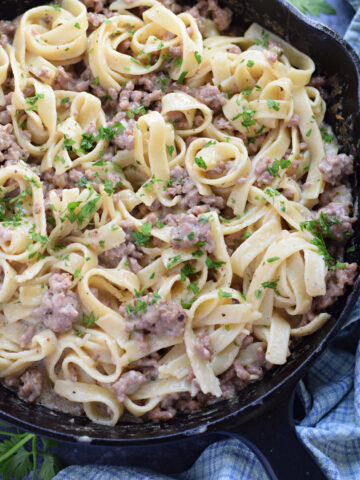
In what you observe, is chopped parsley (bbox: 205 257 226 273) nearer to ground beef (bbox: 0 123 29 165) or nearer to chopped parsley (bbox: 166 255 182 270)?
chopped parsley (bbox: 166 255 182 270)

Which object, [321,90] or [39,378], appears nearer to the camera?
[39,378]

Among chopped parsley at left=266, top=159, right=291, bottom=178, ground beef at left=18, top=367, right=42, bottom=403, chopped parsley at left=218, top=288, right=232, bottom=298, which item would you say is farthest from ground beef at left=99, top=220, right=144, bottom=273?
chopped parsley at left=266, top=159, right=291, bottom=178

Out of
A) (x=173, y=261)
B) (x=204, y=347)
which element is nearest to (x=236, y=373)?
(x=204, y=347)

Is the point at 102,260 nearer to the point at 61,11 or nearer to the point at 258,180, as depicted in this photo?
the point at 258,180

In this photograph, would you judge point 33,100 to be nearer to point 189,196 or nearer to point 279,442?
point 189,196

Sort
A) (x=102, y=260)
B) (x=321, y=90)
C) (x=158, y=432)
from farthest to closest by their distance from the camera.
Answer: (x=321, y=90)
(x=102, y=260)
(x=158, y=432)

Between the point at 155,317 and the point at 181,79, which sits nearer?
the point at 155,317

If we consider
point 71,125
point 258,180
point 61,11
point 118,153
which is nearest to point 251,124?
point 258,180
